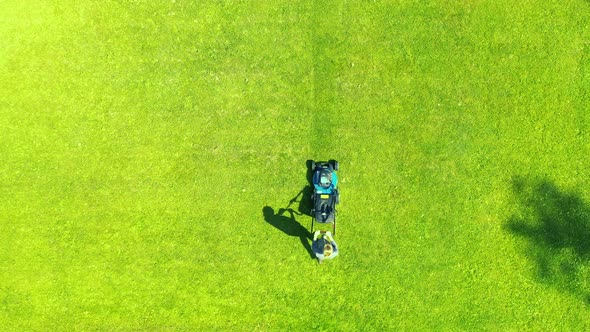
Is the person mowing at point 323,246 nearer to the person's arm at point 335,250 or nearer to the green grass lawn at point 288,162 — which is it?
the person's arm at point 335,250

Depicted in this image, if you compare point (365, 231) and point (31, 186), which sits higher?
point (31, 186)

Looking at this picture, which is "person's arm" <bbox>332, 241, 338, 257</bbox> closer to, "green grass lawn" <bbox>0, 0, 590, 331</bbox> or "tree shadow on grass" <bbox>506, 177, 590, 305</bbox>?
"green grass lawn" <bbox>0, 0, 590, 331</bbox>

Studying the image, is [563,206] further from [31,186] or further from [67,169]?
[31,186]

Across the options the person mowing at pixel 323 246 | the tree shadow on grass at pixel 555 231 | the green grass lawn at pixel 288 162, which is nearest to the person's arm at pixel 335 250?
the person mowing at pixel 323 246

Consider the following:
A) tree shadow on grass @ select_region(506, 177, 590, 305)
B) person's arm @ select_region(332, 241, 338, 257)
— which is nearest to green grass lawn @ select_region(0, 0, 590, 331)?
tree shadow on grass @ select_region(506, 177, 590, 305)

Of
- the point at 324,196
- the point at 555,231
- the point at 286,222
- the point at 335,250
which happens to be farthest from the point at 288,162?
the point at 555,231

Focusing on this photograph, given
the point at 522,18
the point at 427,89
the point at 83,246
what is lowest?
the point at 83,246

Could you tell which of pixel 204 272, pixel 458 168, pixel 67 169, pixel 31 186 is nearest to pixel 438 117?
Result: pixel 458 168
